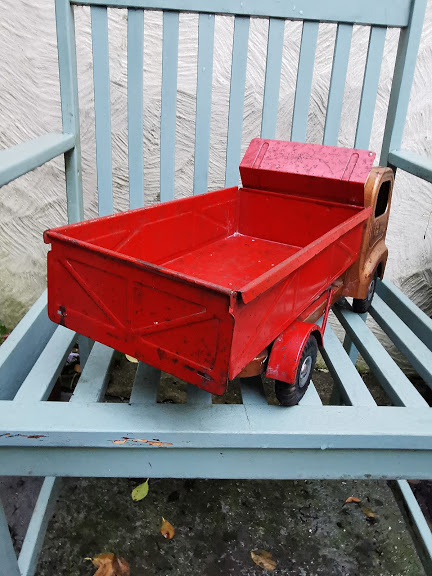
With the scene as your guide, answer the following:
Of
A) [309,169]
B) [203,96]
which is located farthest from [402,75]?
[203,96]

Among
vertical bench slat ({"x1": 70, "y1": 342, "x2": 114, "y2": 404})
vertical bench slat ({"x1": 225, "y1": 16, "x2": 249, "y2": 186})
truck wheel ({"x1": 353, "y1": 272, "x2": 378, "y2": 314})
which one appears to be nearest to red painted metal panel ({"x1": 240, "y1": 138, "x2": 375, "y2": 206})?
vertical bench slat ({"x1": 225, "y1": 16, "x2": 249, "y2": 186})

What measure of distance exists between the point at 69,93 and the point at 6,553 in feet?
3.40

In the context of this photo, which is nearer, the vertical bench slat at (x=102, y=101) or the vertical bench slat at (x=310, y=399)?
the vertical bench slat at (x=310, y=399)

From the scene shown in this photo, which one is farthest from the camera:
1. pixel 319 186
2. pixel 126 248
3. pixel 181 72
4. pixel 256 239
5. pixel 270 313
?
pixel 181 72

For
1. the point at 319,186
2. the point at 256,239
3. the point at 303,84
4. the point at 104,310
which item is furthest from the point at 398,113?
the point at 104,310

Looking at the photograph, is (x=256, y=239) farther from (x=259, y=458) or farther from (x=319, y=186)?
(x=259, y=458)

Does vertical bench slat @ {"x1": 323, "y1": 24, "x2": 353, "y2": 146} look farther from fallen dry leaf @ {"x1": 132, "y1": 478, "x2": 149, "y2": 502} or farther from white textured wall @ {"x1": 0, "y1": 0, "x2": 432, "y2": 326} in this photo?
fallen dry leaf @ {"x1": 132, "y1": 478, "x2": 149, "y2": 502}

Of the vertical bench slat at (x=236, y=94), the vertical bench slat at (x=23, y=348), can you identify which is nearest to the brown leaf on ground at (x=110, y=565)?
the vertical bench slat at (x=23, y=348)

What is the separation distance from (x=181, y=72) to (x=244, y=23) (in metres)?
0.50

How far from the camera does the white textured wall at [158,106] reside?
5.54 feet

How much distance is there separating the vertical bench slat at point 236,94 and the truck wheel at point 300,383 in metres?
0.66

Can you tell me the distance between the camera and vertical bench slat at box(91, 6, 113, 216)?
1.24 m

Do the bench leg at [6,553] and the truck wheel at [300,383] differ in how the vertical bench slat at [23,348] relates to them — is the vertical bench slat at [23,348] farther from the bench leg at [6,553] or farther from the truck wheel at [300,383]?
the truck wheel at [300,383]

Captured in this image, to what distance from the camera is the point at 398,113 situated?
132cm
